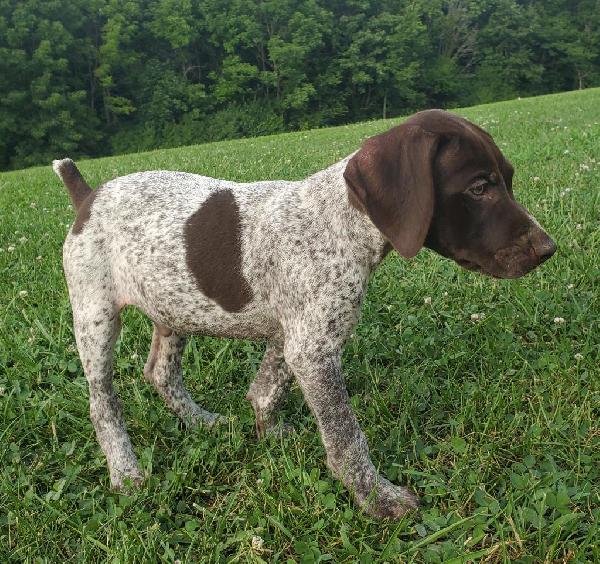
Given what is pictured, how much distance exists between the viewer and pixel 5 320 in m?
4.83

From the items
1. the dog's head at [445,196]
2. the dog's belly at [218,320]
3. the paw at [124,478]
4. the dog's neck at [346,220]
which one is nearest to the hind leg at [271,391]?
the dog's belly at [218,320]

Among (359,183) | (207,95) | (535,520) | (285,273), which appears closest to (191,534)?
(285,273)

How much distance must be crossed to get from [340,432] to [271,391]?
0.69 metres

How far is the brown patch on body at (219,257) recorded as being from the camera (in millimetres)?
3076

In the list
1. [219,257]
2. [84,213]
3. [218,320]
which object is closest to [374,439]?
[218,320]

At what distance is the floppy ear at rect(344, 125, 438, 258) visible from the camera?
8.13 ft

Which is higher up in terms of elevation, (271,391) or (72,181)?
(72,181)

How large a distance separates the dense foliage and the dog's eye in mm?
43572

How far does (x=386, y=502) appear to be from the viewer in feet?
9.43

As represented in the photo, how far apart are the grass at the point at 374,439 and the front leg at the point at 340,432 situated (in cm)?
8

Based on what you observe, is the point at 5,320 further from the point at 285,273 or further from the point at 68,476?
the point at 285,273

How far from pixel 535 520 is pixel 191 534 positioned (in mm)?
1499

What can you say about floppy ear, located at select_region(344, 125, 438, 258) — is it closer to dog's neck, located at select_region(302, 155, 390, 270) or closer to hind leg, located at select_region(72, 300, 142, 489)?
dog's neck, located at select_region(302, 155, 390, 270)

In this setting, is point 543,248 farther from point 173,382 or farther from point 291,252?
point 173,382
